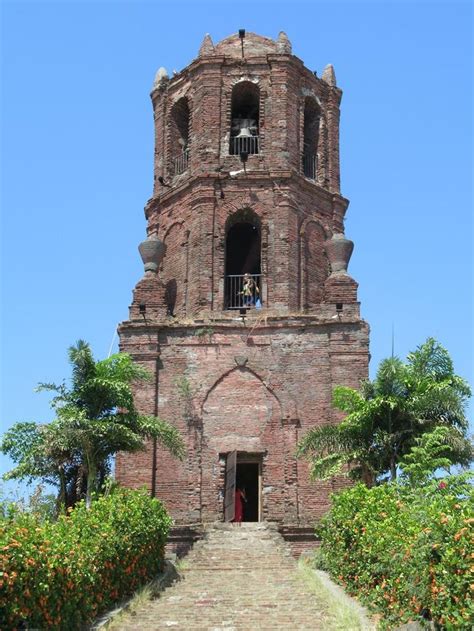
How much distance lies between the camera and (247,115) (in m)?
28.9

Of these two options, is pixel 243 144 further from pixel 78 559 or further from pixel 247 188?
pixel 78 559

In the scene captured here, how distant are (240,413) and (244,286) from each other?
3.23 meters

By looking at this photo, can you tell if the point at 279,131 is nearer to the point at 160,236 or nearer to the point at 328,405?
the point at 160,236

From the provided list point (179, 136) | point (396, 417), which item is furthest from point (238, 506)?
point (179, 136)

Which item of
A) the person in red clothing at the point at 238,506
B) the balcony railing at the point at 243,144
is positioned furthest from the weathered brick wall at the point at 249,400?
the balcony railing at the point at 243,144

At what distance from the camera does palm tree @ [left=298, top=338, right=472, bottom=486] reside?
21.5 meters

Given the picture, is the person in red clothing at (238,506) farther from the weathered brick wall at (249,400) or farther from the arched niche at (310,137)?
the arched niche at (310,137)

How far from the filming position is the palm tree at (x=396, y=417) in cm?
2155

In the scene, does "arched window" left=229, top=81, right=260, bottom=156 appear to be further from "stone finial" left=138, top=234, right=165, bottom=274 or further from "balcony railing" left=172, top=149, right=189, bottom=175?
"stone finial" left=138, top=234, right=165, bottom=274

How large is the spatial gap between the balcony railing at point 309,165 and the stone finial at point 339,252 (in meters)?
2.37

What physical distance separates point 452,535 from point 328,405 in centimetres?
1098

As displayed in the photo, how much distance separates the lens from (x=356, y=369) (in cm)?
2509

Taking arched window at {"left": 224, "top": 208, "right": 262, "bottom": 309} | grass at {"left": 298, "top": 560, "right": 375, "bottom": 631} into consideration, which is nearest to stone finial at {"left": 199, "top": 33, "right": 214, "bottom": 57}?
arched window at {"left": 224, "top": 208, "right": 262, "bottom": 309}

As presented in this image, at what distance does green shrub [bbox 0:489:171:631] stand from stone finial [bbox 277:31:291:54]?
43.5 ft
